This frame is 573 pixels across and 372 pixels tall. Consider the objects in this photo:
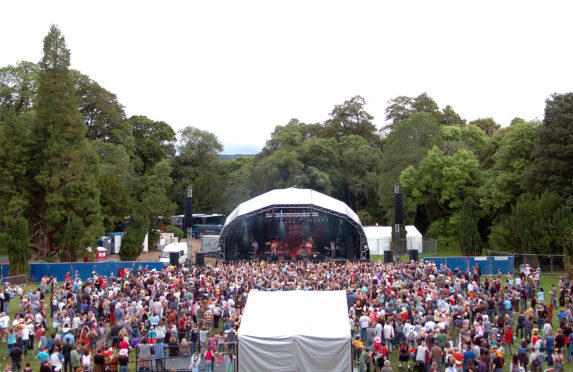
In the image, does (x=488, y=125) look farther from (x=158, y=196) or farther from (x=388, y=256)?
(x=388, y=256)

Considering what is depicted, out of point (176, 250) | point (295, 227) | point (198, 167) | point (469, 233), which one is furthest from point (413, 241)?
point (198, 167)

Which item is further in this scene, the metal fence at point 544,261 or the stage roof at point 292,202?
the stage roof at point 292,202

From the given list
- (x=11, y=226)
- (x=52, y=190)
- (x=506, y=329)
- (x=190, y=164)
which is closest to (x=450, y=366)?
(x=506, y=329)

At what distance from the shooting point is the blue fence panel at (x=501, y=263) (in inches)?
1019

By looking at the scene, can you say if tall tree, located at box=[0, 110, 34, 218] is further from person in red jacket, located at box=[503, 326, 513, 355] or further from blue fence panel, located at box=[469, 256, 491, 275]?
person in red jacket, located at box=[503, 326, 513, 355]

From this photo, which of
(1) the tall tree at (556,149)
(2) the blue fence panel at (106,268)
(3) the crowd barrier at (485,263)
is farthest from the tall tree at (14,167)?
(1) the tall tree at (556,149)

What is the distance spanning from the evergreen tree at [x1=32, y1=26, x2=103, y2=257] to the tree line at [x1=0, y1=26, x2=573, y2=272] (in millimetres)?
66

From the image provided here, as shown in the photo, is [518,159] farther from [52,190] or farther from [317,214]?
[52,190]

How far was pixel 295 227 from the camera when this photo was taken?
3438cm

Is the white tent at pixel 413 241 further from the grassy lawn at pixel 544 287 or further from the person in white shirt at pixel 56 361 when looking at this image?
the person in white shirt at pixel 56 361

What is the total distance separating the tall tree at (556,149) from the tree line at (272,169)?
7 cm

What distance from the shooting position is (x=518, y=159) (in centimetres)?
3219

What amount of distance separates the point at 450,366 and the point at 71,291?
42.0 ft

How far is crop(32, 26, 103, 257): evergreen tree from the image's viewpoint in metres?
31.1
